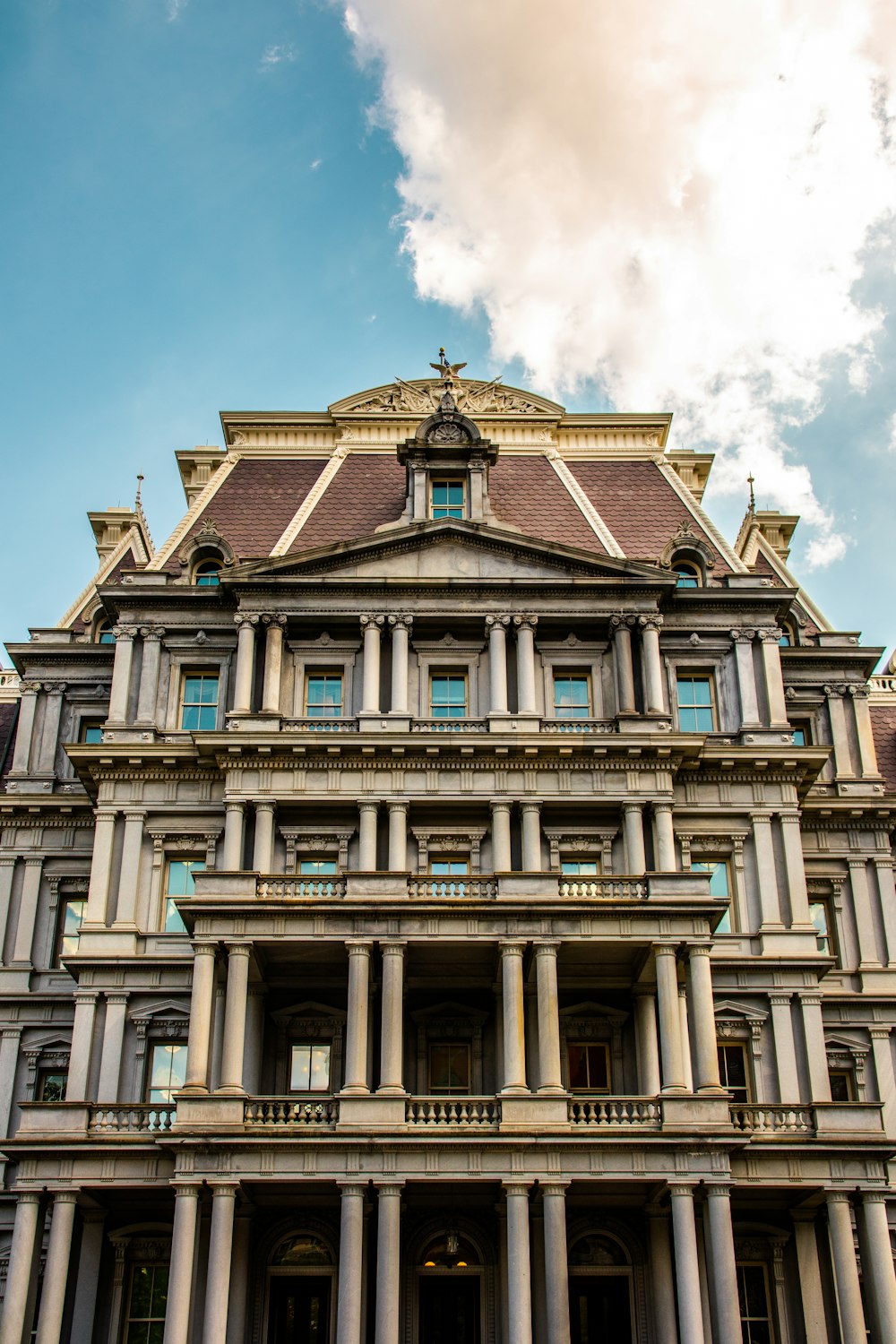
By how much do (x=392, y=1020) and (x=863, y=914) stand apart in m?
15.7

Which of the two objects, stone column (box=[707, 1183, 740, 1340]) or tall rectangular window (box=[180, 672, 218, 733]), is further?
tall rectangular window (box=[180, 672, 218, 733])

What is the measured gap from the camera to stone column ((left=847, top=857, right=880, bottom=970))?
41938 mm

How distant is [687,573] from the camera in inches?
1727

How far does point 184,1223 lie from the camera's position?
3155 cm

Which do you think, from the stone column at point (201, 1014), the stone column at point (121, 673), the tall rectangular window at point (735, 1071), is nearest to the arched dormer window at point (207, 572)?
the stone column at point (121, 673)

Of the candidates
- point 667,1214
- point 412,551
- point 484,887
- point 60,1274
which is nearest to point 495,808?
point 484,887

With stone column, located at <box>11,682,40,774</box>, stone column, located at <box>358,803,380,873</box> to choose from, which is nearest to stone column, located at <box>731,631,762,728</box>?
stone column, located at <box>358,803,380,873</box>

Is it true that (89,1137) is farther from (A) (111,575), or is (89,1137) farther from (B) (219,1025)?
(A) (111,575)

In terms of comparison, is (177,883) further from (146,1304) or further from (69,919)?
(146,1304)

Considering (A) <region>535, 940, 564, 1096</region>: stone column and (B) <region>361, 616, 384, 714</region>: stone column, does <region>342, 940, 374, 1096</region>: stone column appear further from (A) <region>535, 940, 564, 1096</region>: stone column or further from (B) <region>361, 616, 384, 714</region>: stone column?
(B) <region>361, 616, 384, 714</region>: stone column

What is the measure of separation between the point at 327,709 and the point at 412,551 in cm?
495

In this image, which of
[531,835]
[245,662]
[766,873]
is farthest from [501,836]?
[245,662]

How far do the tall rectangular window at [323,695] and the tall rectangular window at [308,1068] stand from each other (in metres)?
8.60

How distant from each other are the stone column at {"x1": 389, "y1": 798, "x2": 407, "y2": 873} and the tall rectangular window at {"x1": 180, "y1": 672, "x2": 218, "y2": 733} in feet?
19.1
